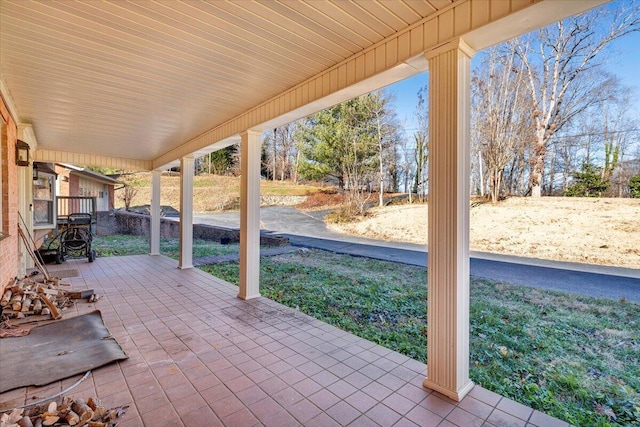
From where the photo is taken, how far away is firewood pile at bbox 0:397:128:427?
184cm

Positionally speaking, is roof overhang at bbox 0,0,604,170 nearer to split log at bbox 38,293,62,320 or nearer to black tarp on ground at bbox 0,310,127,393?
split log at bbox 38,293,62,320

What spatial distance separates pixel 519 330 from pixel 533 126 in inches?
485

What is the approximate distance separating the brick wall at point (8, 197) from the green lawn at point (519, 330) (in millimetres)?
3065

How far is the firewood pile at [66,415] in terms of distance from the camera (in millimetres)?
1845

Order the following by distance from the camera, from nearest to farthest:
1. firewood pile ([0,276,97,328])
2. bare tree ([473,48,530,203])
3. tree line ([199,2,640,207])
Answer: firewood pile ([0,276,97,328]) < tree line ([199,2,640,207]) < bare tree ([473,48,530,203])

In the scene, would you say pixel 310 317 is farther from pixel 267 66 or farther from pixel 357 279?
pixel 267 66

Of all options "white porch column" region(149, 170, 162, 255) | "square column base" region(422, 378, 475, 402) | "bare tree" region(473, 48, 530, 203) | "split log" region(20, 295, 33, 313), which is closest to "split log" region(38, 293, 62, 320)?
"split log" region(20, 295, 33, 313)

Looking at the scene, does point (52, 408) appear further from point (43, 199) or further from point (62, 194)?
point (62, 194)

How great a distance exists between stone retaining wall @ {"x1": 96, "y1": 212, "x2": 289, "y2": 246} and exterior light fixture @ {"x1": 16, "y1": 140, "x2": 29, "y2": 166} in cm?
683

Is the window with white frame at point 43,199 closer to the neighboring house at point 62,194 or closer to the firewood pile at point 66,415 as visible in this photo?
the neighboring house at point 62,194

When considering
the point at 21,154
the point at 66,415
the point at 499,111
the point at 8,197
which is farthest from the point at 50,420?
the point at 499,111

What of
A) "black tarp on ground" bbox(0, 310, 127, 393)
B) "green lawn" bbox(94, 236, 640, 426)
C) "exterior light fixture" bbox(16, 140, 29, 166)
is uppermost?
"exterior light fixture" bbox(16, 140, 29, 166)

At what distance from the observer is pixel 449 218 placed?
219cm

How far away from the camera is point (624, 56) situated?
1006 cm
